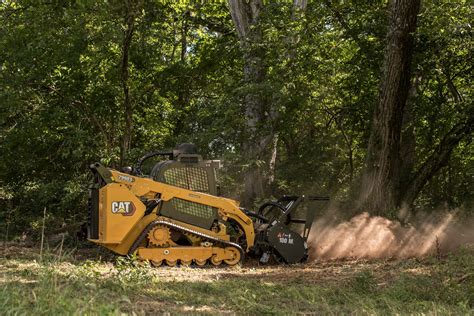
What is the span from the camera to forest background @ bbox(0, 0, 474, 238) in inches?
529

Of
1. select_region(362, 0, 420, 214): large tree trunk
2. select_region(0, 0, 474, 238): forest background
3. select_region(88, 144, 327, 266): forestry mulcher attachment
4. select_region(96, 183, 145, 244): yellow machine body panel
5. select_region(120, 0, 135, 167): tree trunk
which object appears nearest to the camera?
select_region(96, 183, 145, 244): yellow machine body panel

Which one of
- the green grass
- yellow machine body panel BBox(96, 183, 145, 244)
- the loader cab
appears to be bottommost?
the green grass

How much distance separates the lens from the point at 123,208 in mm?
10195

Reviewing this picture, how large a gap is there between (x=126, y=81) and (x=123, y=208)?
5584 mm

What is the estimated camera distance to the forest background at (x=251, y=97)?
13.4m

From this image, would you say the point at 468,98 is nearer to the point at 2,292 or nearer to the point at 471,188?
the point at 471,188

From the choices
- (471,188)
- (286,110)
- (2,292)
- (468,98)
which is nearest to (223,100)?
(286,110)

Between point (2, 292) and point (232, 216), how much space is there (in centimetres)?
601

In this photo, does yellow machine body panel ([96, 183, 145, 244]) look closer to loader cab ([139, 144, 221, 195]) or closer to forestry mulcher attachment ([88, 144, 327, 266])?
forestry mulcher attachment ([88, 144, 327, 266])

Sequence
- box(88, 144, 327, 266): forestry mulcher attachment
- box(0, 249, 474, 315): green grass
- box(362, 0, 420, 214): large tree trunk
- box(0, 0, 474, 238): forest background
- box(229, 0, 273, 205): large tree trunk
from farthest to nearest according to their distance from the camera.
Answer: box(229, 0, 273, 205): large tree trunk
box(0, 0, 474, 238): forest background
box(362, 0, 420, 214): large tree trunk
box(88, 144, 327, 266): forestry mulcher attachment
box(0, 249, 474, 315): green grass

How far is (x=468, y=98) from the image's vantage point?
14.9m

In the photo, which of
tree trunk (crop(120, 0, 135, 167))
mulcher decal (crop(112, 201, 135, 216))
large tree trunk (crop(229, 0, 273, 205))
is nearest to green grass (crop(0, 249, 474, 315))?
mulcher decal (crop(112, 201, 135, 216))

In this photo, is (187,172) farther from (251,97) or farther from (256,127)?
(251,97)

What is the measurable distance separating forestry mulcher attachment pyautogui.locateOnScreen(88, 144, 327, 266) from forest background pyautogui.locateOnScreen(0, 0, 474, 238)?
2.67 metres
